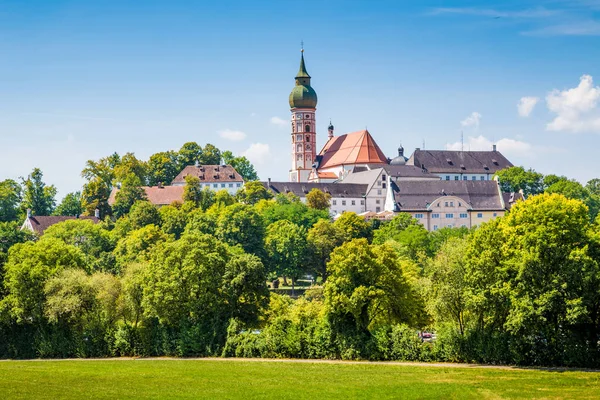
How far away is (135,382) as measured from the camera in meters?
42.2

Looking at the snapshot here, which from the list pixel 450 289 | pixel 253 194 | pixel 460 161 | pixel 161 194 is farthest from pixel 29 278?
pixel 460 161

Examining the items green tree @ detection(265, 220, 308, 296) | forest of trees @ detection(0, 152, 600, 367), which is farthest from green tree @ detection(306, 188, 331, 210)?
forest of trees @ detection(0, 152, 600, 367)

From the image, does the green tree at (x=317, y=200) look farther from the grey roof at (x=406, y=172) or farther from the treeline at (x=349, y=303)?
the treeline at (x=349, y=303)

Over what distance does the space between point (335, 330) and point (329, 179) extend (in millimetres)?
111637

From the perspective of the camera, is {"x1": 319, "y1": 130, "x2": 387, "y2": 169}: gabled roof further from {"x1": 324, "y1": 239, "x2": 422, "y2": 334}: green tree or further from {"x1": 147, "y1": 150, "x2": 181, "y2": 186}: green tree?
{"x1": 324, "y1": 239, "x2": 422, "y2": 334}: green tree

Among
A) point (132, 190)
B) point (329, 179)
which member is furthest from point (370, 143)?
point (132, 190)

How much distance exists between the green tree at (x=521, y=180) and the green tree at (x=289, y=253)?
61905 mm

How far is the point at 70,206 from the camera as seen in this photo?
141375 mm

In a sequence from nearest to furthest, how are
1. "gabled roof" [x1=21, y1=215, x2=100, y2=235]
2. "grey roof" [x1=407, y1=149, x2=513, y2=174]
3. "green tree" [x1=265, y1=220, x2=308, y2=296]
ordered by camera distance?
"green tree" [x1=265, y1=220, x2=308, y2=296], "gabled roof" [x1=21, y1=215, x2=100, y2=235], "grey roof" [x1=407, y1=149, x2=513, y2=174]

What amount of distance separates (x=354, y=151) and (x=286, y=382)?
401 feet

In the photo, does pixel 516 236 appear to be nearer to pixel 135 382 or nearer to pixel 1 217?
pixel 135 382

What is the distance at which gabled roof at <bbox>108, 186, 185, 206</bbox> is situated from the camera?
132 m

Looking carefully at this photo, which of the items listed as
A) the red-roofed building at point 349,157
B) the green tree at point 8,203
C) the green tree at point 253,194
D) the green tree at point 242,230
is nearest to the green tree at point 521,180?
the red-roofed building at point 349,157

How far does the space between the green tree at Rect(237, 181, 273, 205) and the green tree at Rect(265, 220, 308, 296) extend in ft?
110
